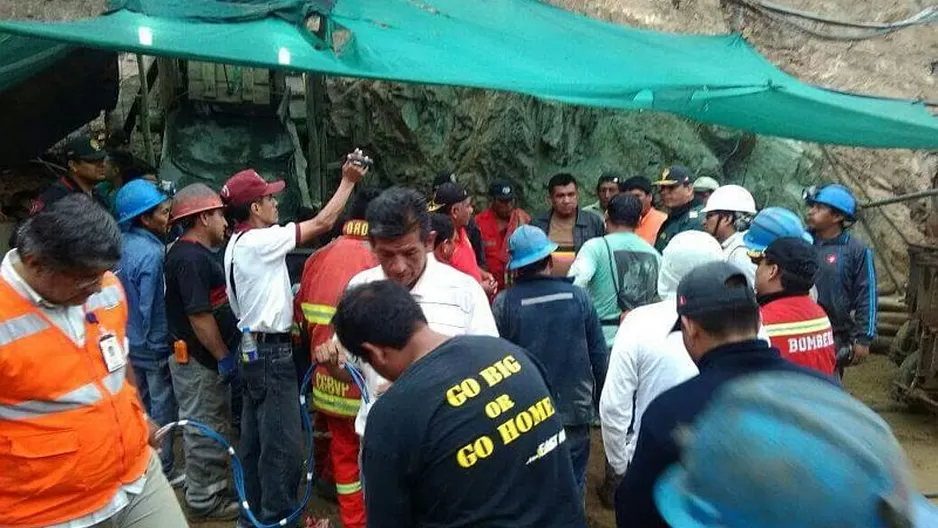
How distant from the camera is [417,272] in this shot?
2.72 m

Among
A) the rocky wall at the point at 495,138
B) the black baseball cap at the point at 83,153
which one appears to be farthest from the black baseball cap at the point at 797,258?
the rocky wall at the point at 495,138

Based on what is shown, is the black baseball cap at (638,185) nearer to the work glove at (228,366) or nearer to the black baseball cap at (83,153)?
the work glove at (228,366)

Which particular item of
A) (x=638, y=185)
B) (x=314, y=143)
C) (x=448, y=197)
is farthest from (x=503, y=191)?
(x=314, y=143)

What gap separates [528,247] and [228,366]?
5.43 feet

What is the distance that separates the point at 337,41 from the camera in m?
4.26

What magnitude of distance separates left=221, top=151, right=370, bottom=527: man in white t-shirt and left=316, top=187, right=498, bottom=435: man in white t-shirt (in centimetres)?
72

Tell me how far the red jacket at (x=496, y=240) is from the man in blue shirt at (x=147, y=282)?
2397mm

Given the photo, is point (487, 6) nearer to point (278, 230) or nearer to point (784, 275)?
point (278, 230)

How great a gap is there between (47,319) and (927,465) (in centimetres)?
543

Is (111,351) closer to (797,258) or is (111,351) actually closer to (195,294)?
(195,294)

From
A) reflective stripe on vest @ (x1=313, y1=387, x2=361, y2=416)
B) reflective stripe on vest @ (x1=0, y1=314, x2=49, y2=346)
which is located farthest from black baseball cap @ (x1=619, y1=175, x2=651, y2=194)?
reflective stripe on vest @ (x1=0, y1=314, x2=49, y2=346)

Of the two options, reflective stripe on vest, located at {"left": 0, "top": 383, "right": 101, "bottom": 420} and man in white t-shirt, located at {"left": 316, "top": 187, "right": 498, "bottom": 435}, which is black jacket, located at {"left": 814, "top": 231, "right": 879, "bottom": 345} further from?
reflective stripe on vest, located at {"left": 0, "top": 383, "right": 101, "bottom": 420}

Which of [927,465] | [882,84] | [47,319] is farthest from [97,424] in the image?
[882,84]

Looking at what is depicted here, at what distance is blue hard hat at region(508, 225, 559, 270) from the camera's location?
3463 millimetres
